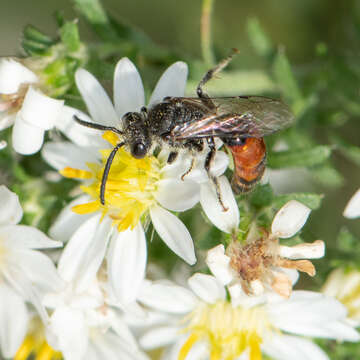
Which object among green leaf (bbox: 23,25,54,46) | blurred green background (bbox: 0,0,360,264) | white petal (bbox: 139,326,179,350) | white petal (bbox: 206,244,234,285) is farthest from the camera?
blurred green background (bbox: 0,0,360,264)

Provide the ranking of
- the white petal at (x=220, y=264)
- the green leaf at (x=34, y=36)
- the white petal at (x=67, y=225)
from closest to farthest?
→ the white petal at (x=220, y=264) → the white petal at (x=67, y=225) → the green leaf at (x=34, y=36)

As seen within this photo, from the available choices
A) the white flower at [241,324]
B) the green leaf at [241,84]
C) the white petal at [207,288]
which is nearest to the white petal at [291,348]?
the white flower at [241,324]

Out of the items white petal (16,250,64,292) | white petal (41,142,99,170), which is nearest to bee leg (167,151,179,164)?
white petal (41,142,99,170)

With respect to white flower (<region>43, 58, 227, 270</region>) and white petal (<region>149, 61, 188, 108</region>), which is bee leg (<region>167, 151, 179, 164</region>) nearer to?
white flower (<region>43, 58, 227, 270</region>)

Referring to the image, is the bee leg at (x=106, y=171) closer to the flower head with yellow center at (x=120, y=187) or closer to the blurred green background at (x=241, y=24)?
the flower head with yellow center at (x=120, y=187)

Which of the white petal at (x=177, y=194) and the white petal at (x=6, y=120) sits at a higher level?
the white petal at (x=177, y=194)
